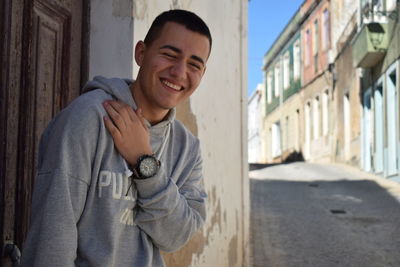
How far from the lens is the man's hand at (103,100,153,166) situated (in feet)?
5.85

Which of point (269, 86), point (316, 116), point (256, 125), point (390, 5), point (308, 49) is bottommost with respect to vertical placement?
point (316, 116)

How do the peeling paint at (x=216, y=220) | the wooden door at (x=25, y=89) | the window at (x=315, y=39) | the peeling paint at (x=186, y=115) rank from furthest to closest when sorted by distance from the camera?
the window at (x=315, y=39)
the peeling paint at (x=216, y=220)
the peeling paint at (x=186, y=115)
the wooden door at (x=25, y=89)

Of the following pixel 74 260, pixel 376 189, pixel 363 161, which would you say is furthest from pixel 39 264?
pixel 363 161

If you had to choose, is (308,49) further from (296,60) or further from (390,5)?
(390,5)

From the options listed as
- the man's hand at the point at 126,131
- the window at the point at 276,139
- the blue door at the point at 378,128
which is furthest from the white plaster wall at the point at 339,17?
the man's hand at the point at 126,131

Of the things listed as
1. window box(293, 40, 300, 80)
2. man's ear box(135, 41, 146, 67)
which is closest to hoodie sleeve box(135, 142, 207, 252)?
man's ear box(135, 41, 146, 67)

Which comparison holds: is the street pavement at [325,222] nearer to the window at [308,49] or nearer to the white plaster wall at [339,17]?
the white plaster wall at [339,17]

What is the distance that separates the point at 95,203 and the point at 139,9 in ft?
7.02

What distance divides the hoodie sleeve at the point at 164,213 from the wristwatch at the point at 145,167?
0.01m

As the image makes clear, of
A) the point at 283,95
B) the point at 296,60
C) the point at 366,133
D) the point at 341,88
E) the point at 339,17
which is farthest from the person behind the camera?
the point at 283,95

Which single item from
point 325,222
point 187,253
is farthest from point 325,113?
point 187,253

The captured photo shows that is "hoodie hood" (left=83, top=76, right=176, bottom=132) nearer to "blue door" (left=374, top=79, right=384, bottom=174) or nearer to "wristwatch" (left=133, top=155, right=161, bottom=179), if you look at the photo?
"wristwatch" (left=133, top=155, right=161, bottom=179)

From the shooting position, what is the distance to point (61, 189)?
161 centimetres

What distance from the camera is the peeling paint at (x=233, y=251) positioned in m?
6.23
